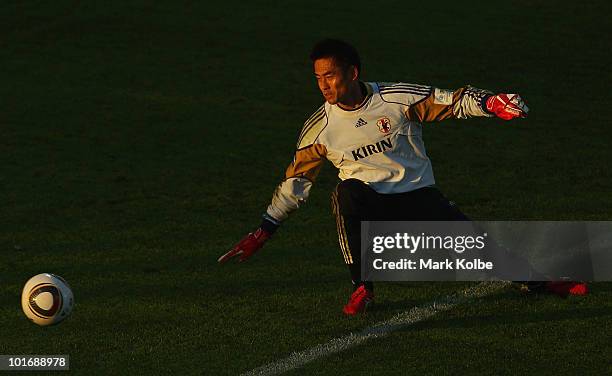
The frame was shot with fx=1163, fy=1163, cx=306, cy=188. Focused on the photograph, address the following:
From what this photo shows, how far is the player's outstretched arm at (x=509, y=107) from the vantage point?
7352mm

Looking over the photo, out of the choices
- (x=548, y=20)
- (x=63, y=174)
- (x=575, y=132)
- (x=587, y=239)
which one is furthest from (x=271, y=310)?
(x=548, y=20)

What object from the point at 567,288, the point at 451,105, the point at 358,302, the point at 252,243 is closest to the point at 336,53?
the point at 451,105

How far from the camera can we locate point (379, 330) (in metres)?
7.76

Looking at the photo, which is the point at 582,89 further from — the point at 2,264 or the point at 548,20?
the point at 2,264

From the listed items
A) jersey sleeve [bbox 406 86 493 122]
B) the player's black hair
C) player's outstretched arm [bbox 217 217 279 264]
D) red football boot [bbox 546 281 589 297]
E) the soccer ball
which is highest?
the player's black hair

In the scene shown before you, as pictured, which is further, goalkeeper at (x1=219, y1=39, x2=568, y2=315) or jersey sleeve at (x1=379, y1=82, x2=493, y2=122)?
goalkeeper at (x1=219, y1=39, x2=568, y2=315)

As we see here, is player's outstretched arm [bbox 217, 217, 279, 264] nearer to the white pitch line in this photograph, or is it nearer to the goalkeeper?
the goalkeeper

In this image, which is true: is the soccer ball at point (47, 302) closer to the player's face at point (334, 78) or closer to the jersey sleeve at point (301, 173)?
the jersey sleeve at point (301, 173)

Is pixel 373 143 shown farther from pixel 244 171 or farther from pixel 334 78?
pixel 244 171

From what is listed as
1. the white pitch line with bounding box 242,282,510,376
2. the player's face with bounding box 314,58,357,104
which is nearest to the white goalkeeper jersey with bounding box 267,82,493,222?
the player's face with bounding box 314,58,357,104

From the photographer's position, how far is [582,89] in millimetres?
Answer: 17797

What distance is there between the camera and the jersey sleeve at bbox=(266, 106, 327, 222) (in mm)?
8195
